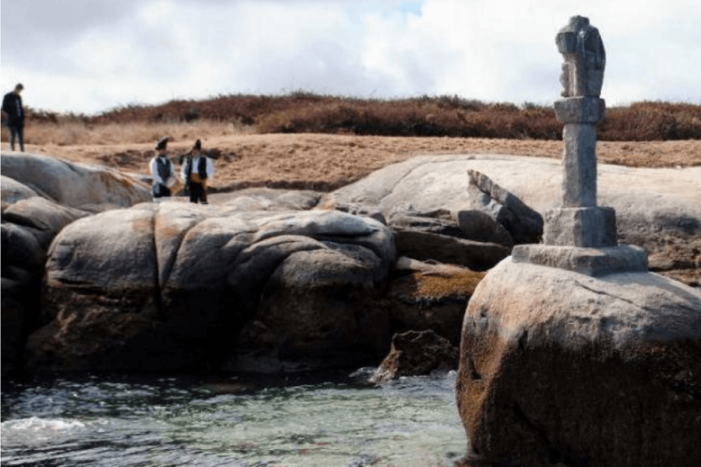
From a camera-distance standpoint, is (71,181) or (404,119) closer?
(71,181)

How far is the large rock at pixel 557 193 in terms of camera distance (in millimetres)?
24438

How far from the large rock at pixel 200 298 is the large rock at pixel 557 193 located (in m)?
5.49

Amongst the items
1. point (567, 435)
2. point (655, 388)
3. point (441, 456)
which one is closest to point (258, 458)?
point (441, 456)

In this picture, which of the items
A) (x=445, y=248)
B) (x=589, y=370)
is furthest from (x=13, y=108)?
(x=589, y=370)

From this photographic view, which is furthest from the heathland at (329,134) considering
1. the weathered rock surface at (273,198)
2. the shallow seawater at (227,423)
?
the shallow seawater at (227,423)

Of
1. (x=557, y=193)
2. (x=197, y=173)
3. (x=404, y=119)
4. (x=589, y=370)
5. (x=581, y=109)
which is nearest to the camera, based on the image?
(x=589, y=370)

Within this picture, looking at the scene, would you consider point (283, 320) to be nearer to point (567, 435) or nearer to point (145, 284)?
point (145, 284)

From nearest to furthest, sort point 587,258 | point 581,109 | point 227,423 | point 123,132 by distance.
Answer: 1. point 587,258
2. point 581,109
3. point 227,423
4. point 123,132

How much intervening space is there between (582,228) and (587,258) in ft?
2.02

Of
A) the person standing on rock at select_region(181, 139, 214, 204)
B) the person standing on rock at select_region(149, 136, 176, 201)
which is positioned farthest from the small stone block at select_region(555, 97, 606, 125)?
the person standing on rock at select_region(181, 139, 214, 204)

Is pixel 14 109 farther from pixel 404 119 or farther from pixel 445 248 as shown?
pixel 404 119

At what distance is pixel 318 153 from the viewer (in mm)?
34312

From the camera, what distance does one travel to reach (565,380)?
1155cm

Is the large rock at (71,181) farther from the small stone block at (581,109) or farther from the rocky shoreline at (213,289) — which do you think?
the small stone block at (581,109)
